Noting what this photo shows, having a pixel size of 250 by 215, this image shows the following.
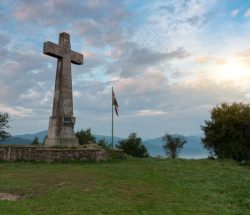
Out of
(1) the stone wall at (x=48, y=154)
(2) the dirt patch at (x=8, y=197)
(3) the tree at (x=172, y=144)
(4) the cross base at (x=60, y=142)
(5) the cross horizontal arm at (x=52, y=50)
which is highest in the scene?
(5) the cross horizontal arm at (x=52, y=50)

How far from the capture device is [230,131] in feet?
118

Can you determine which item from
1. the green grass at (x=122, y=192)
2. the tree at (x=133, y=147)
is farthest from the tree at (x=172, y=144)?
the green grass at (x=122, y=192)

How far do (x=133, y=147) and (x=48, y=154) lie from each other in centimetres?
3575

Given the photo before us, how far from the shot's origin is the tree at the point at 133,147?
187ft

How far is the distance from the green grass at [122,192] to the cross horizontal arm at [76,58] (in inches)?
477

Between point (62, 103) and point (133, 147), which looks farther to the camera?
point (133, 147)

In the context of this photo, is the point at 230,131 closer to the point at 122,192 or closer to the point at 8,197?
the point at 122,192

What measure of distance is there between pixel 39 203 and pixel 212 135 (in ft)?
95.2

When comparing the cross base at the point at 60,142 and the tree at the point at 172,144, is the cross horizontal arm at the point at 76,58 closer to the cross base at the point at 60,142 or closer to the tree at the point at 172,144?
the cross base at the point at 60,142

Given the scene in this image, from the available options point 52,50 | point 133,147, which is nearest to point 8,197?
point 52,50

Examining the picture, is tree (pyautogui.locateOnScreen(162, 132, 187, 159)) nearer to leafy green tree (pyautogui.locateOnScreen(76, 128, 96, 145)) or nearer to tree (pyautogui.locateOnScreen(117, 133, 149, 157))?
tree (pyautogui.locateOnScreen(117, 133, 149, 157))

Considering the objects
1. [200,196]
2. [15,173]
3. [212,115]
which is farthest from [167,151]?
[200,196]

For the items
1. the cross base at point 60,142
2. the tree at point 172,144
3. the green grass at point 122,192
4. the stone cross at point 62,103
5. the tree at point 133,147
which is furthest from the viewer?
the tree at point 172,144

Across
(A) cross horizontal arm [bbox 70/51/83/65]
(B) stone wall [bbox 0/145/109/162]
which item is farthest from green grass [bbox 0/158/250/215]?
(A) cross horizontal arm [bbox 70/51/83/65]
